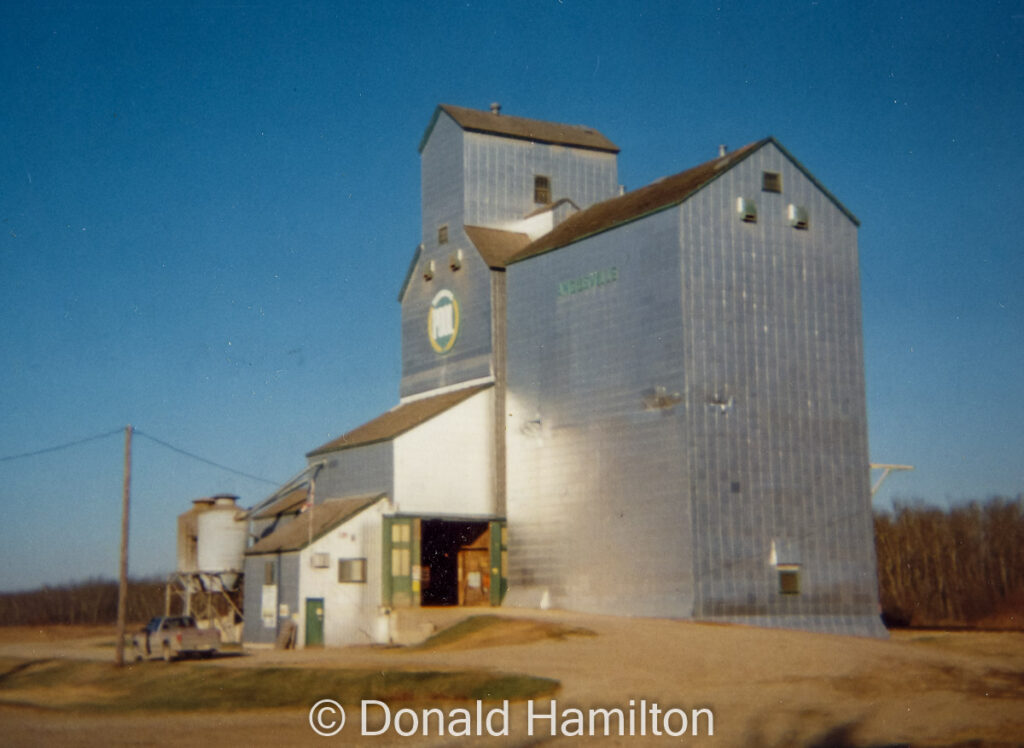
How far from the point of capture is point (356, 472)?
47250 mm

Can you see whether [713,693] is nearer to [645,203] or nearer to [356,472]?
[645,203]

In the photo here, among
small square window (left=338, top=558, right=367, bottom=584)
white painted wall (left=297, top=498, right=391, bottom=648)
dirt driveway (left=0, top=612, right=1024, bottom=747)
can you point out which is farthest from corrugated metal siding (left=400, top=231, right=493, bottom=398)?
dirt driveway (left=0, top=612, right=1024, bottom=747)

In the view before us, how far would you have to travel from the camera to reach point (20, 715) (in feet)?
97.5

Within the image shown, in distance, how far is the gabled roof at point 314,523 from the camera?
145 feet

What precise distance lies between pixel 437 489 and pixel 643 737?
24.7 m

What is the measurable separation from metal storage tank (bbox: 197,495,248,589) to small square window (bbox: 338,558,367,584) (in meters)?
11.8

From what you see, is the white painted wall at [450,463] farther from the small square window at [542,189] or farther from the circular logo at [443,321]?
the small square window at [542,189]

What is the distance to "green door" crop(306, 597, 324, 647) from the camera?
43.5 metres

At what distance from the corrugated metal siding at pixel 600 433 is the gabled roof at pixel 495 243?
205 centimetres

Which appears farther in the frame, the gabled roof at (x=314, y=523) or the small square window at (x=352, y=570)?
the gabled roof at (x=314, y=523)

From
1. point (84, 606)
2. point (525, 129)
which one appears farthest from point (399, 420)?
point (84, 606)

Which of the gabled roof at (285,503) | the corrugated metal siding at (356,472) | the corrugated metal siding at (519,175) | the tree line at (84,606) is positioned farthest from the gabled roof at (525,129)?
the tree line at (84,606)

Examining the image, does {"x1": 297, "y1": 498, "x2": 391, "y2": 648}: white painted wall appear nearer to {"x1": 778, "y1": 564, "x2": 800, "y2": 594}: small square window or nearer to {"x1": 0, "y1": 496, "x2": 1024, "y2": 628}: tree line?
{"x1": 778, "y1": 564, "x2": 800, "y2": 594}: small square window

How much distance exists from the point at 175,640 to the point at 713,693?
20.9 m
